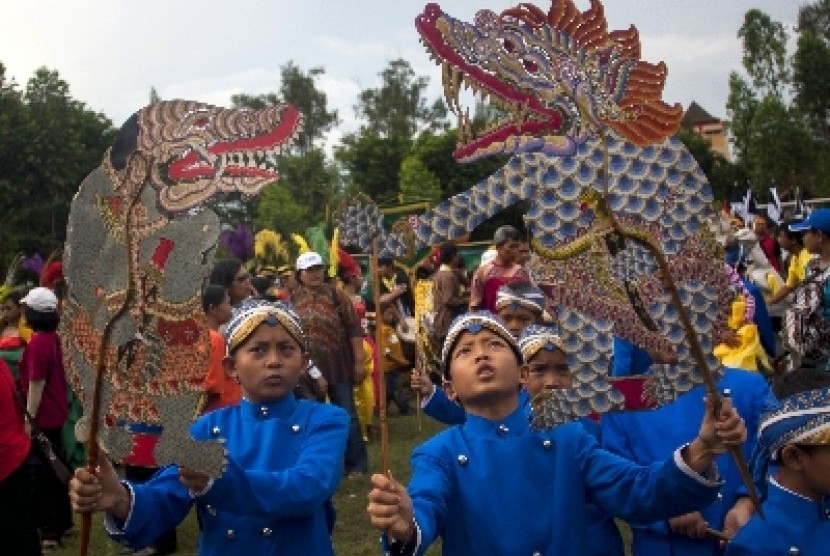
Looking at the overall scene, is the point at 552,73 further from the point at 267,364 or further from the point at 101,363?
the point at 267,364

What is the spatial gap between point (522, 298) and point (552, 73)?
2544mm

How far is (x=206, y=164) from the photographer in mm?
2883

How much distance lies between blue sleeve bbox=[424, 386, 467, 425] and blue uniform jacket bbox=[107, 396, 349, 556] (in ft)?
3.19

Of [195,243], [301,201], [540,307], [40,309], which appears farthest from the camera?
[301,201]

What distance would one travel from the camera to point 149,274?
2.73 metres

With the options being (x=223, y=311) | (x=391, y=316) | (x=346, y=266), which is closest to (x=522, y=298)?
(x=223, y=311)

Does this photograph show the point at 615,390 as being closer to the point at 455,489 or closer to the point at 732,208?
the point at 455,489

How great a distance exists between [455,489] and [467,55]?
1174 millimetres

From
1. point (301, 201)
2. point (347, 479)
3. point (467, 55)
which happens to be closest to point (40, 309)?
point (347, 479)

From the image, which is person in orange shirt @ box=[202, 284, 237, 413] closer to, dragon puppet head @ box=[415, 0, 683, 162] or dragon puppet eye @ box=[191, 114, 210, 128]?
dragon puppet eye @ box=[191, 114, 210, 128]

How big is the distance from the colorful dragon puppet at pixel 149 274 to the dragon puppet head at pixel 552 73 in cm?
61

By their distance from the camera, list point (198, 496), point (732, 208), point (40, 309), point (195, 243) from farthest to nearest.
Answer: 1. point (732, 208)
2. point (40, 309)
3. point (198, 496)
4. point (195, 243)

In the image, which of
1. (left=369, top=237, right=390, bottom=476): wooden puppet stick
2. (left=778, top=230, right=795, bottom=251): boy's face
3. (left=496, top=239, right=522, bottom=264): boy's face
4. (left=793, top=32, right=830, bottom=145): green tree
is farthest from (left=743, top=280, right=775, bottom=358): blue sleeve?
(left=793, top=32, right=830, bottom=145): green tree

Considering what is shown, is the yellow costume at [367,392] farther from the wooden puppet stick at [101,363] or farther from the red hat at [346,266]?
the wooden puppet stick at [101,363]
